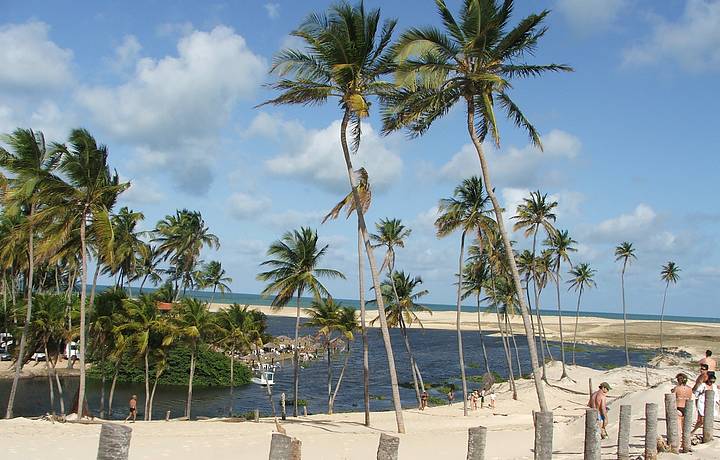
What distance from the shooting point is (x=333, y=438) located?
19.7m

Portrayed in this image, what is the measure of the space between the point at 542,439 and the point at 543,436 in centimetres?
6

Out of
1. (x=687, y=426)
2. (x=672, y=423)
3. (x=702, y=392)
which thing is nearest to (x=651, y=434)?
(x=672, y=423)

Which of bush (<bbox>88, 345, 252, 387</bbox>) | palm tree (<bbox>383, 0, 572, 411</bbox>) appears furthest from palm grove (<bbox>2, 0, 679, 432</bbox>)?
bush (<bbox>88, 345, 252, 387</bbox>)

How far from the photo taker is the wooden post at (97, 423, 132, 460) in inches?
223

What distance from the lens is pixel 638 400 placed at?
24188 millimetres

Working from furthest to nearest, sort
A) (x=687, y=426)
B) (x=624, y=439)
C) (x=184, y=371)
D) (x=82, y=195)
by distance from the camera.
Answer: (x=184, y=371), (x=82, y=195), (x=687, y=426), (x=624, y=439)

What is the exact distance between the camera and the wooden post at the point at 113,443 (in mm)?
5652

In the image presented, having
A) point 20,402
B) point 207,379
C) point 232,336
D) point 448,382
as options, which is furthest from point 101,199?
point 448,382

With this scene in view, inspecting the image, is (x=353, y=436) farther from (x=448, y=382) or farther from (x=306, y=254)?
(x=448, y=382)

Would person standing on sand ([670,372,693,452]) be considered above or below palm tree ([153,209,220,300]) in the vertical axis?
below

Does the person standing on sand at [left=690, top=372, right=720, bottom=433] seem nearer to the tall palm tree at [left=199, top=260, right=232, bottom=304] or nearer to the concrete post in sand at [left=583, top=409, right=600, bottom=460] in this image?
the concrete post in sand at [left=583, top=409, right=600, bottom=460]

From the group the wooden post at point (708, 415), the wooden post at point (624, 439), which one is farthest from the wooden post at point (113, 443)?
the wooden post at point (708, 415)

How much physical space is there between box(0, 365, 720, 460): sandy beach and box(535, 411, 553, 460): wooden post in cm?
521

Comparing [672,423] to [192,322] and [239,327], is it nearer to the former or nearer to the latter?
[192,322]
